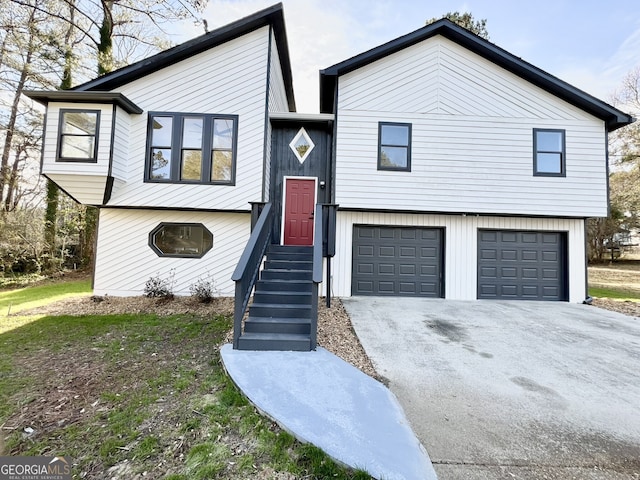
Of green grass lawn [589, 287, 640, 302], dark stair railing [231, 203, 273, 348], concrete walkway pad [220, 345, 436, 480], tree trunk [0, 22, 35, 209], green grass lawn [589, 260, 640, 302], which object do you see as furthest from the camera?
tree trunk [0, 22, 35, 209]

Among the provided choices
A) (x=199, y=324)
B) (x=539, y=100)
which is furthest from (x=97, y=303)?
(x=539, y=100)

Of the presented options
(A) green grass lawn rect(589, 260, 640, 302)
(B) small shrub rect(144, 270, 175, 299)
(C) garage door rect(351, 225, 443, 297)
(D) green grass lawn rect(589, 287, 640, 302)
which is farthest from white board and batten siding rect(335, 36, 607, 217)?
(B) small shrub rect(144, 270, 175, 299)

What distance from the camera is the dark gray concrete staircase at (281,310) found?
4.08m

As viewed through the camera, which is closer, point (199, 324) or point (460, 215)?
point (199, 324)

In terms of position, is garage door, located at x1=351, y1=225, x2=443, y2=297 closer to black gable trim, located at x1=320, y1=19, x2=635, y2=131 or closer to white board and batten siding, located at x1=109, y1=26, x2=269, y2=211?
white board and batten siding, located at x1=109, y1=26, x2=269, y2=211

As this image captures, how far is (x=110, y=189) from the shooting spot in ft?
23.1

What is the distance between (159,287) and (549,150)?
1123cm

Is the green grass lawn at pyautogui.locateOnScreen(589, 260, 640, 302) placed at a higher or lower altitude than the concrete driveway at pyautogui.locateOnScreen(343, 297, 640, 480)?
higher

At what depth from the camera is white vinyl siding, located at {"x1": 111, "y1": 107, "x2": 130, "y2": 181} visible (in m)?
6.99

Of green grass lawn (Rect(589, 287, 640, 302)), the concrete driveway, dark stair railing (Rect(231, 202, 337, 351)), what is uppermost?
dark stair railing (Rect(231, 202, 337, 351))

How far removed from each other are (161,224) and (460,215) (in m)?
8.32

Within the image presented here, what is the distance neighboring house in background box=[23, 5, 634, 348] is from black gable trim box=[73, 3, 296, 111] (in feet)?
0.13

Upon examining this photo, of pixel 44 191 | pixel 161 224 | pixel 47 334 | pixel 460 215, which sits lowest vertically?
pixel 47 334

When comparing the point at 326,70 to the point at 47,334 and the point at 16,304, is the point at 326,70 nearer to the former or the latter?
the point at 47,334
